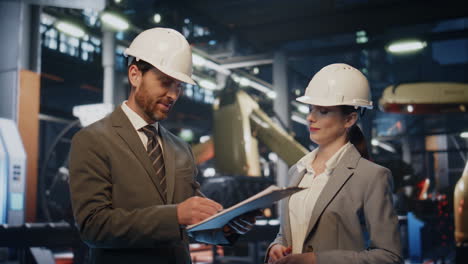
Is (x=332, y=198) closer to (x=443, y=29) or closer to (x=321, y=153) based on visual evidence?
(x=321, y=153)

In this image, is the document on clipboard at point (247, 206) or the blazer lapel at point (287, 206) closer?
the document on clipboard at point (247, 206)

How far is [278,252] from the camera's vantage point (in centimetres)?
213

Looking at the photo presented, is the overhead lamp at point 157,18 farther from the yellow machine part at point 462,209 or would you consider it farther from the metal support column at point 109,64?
the yellow machine part at point 462,209

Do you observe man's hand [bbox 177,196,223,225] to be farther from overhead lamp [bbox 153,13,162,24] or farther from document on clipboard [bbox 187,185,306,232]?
overhead lamp [bbox 153,13,162,24]

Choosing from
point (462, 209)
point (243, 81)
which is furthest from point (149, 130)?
point (243, 81)

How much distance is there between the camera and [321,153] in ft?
7.62

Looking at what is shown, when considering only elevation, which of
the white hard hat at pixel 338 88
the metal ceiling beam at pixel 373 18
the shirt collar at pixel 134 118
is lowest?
the shirt collar at pixel 134 118

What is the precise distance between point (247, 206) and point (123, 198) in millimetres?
554

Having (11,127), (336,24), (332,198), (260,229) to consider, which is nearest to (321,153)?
(332,198)

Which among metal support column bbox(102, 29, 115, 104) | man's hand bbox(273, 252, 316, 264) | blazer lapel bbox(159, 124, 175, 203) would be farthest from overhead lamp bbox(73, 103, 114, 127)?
man's hand bbox(273, 252, 316, 264)

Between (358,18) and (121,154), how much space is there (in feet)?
31.5

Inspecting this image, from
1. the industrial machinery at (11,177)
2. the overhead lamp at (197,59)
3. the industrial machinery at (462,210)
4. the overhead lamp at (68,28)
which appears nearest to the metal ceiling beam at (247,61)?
the overhead lamp at (197,59)

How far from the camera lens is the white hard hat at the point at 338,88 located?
7.50ft

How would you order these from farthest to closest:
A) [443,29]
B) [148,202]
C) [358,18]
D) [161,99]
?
[443,29], [358,18], [161,99], [148,202]
